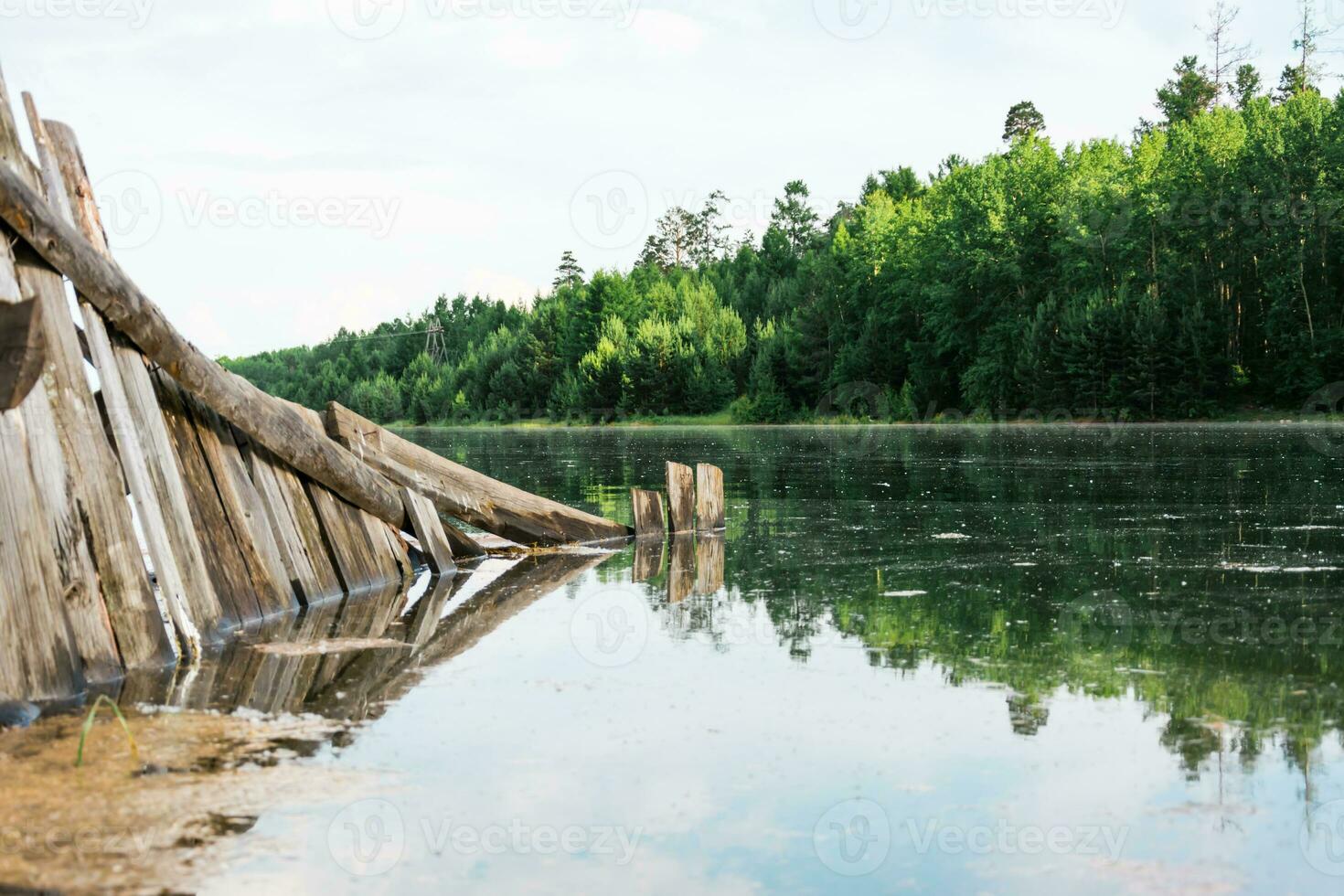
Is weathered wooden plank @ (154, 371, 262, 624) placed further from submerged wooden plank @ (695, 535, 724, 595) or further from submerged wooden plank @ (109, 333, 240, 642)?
submerged wooden plank @ (695, 535, 724, 595)

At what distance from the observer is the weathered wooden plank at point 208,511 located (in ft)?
28.1

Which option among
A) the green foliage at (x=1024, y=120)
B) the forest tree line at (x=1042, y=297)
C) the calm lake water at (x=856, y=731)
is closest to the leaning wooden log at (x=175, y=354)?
the calm lake water at (x=856, y=731)

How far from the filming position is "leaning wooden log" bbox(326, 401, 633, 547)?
11.3 m

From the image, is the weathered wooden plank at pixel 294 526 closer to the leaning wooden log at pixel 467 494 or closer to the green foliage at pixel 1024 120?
the leaning wooden log at pixel 467 494

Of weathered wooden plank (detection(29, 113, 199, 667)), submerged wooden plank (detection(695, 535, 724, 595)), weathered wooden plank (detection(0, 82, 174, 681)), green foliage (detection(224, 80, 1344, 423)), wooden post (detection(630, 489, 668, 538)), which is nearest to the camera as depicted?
weathered wooden plank (detection(0, 82, 174, 681))

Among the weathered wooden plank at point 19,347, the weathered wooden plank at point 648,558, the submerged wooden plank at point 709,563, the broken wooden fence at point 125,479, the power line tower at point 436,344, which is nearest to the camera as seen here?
the weathered wooden plank at point 19,347

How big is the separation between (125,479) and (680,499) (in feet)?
27.4

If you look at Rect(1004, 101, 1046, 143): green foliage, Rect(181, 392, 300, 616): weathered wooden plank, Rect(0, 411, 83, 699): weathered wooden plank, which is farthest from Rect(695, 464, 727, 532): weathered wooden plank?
Rect(1004, 101, 1046, 143): green foliage

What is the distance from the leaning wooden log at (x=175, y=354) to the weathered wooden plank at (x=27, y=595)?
1.53 m

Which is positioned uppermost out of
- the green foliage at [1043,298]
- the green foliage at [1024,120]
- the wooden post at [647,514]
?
the green foliage at [1024,120]

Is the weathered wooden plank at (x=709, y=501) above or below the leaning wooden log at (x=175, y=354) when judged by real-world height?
below

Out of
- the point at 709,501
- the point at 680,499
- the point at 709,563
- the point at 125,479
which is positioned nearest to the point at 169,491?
the point at 125,479

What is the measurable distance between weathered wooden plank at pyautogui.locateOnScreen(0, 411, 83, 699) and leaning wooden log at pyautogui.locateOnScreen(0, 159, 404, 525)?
5.04 feet

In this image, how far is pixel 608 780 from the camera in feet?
17.1
